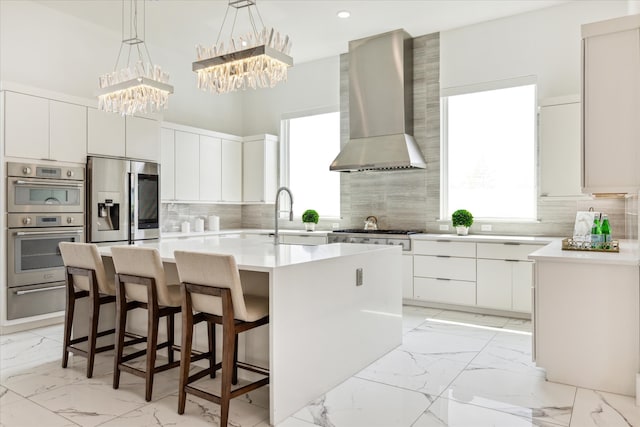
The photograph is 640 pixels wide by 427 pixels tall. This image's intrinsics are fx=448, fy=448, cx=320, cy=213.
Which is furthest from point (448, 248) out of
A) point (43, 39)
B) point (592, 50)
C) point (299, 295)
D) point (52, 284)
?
point (43, 39)

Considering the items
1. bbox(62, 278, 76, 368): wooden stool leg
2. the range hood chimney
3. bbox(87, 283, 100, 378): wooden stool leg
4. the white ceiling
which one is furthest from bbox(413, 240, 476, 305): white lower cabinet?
bbox(62, 278, 76, 368): wooden stool leg

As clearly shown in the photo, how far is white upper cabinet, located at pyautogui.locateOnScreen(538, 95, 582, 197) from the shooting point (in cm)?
438

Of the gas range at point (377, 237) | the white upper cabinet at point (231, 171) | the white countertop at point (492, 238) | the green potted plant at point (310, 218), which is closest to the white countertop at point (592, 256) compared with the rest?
the white countertop at point (492, 238)

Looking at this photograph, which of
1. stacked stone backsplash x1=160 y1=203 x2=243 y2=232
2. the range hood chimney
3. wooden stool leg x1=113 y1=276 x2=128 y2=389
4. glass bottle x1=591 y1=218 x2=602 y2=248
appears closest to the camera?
wooden stool leg x1=113 y1=276 x2=128 y2=389

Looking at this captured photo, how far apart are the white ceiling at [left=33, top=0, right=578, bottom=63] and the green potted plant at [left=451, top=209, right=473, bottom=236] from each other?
2.22 meters

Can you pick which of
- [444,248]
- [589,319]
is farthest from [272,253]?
[444,248]

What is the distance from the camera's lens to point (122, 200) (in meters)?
4.91

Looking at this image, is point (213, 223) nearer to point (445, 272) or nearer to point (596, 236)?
point (445, 272)

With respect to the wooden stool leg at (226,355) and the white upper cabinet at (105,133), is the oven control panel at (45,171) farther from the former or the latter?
the wooden stool leg at (226,355)

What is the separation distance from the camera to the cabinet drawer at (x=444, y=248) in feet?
15.8

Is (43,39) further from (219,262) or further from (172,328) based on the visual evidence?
(219,262)

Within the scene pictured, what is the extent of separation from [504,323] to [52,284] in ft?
14.7

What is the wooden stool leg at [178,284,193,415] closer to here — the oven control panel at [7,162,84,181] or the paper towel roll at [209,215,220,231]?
the oven control panel at [7,162,84,181]

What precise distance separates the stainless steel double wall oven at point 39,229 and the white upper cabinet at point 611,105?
4.54 m
